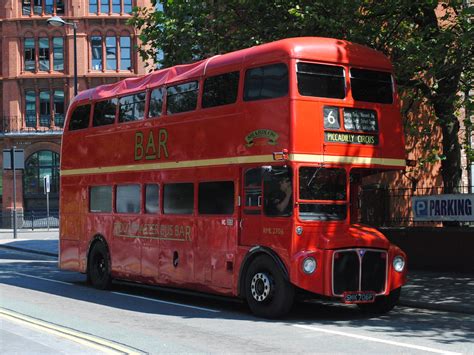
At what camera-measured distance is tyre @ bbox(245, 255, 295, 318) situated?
34.3 ft

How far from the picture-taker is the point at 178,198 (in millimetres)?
13180

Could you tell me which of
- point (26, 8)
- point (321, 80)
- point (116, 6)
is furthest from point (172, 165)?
point (26, 8)

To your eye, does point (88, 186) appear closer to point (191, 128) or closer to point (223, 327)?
point (191, 128)

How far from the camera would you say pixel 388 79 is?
468 inches

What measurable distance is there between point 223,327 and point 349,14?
319 inches

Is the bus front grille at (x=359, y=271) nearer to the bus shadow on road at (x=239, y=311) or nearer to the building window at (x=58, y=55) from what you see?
the bus shadow on road at (x=239, y=311)

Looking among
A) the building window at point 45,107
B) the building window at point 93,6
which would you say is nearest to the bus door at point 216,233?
the building window at point 45,107

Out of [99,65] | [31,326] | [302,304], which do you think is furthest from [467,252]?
[99,65]

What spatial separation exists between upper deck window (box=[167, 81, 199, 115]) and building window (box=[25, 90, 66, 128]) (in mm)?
40810

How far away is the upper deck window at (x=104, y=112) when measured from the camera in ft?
50.1

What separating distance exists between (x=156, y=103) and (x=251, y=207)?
3.77 meters

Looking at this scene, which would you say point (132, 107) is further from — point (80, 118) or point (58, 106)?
point (58, 106)

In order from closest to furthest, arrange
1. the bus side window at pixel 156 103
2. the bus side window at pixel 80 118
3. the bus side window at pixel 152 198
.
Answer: the bus side window at pixel 156 103
the bus side window at pixel 152 198
the bus side window at pixel 80 118

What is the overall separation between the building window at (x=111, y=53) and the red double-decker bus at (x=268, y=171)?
1572 inches
